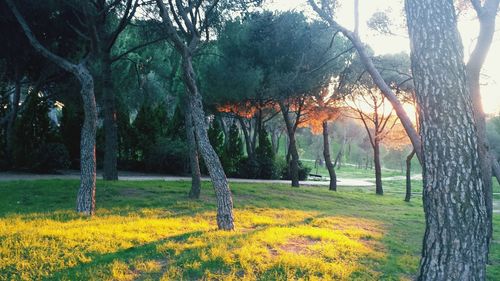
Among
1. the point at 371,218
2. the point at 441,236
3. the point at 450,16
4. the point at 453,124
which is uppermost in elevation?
the point at 450,16

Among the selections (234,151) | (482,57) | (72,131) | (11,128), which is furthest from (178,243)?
(234,151)

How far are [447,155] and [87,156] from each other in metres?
7.57

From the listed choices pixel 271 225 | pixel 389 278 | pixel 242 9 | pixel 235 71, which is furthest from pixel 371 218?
pixel 235 71

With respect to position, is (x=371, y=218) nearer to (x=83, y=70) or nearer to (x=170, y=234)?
(x=170, y=234)

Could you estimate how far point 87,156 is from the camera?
30.0 ft

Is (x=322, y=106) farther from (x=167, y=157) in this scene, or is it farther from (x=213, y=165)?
(x=213, y=165)

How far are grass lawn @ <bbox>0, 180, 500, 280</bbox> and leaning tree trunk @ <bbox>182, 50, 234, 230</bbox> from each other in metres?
0.35

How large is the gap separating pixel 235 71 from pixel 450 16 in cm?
1761

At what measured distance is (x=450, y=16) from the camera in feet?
13.8

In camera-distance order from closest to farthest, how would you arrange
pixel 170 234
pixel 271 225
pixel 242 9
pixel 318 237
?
pixel 170 234 < pixel 318 237 < pixel 271 225 < pixel 242 9

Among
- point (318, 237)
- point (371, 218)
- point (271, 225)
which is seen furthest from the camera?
point (371, 218)

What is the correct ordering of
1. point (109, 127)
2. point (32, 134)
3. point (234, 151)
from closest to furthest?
point (109, 127) < point (32, 134) < point (234, 151)

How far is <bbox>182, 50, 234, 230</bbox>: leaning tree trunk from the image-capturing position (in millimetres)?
8156

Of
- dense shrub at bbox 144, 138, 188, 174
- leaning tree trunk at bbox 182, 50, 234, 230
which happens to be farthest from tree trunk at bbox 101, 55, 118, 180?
dense shrub at bbox 144, 138, 188, 174
